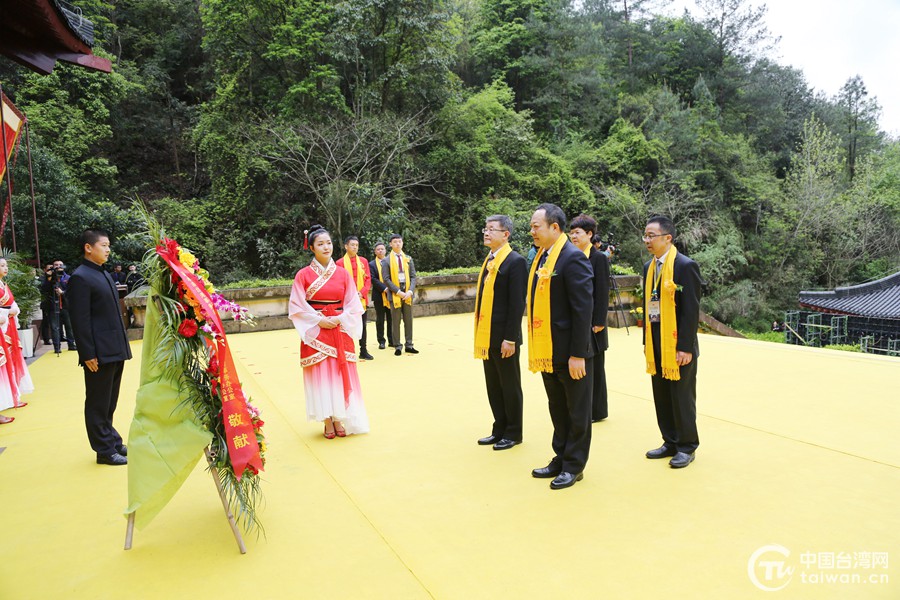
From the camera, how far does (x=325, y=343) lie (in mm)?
4453

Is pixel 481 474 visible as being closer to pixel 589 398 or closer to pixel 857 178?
pixel 589 398

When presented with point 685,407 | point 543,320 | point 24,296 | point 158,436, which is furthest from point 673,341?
point 24,296

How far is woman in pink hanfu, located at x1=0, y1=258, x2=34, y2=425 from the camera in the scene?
5.43m

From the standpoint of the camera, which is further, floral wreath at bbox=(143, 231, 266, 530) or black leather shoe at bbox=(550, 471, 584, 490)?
black leather shoe at bbox=(550, 471, 584, 490)

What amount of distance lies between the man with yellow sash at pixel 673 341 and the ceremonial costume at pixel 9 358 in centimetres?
575

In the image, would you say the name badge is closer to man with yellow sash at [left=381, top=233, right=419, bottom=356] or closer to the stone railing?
man with yellow sash at [left=381, top=233, right=419, bottom=356]

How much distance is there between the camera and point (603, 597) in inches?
92.7

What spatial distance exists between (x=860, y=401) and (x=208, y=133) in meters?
18.2

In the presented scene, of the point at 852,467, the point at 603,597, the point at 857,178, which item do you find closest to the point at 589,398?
the point at 603,597

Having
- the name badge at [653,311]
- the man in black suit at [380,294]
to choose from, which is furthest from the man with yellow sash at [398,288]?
the name badge at [653,311]

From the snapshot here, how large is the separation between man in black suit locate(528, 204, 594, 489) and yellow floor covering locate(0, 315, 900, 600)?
8.6 inches

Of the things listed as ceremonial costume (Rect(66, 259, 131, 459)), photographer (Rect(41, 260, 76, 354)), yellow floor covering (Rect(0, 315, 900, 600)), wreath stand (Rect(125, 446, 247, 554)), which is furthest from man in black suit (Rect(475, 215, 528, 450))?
photographer (Rect(41, 260, 76, 354))

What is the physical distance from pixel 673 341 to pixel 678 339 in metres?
0.04

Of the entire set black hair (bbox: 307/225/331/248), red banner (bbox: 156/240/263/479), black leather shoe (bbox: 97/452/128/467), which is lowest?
black leather shoe (bbox: 97/452/128/467)
